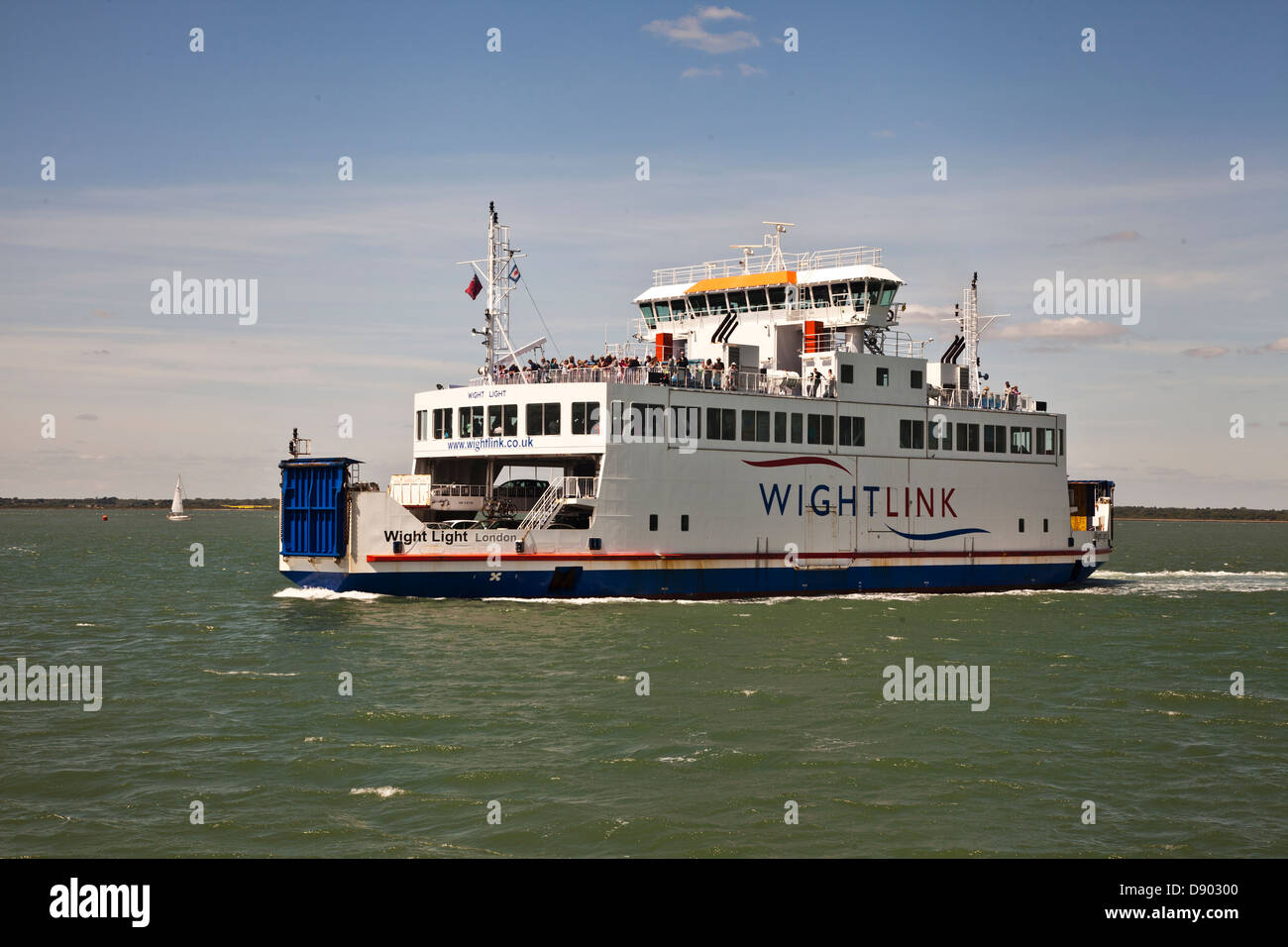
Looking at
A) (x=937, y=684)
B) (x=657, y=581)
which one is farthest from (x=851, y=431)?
(x=937, y=684)

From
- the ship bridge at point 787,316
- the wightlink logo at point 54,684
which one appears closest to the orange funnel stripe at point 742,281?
the ship bridge at point 787,316

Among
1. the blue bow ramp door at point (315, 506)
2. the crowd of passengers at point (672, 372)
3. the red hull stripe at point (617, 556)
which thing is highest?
the crowd of passengers at point (672, 372)

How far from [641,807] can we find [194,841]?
519cm

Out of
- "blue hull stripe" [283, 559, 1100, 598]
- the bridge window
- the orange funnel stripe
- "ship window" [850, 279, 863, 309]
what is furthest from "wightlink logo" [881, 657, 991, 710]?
the orange funnel stripe

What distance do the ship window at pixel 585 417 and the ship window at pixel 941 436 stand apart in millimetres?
13969

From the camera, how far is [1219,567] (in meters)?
63.6

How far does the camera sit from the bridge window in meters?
33.5

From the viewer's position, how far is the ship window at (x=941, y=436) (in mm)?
40406

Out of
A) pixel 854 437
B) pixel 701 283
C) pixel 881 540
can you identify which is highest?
pixel 701 283
